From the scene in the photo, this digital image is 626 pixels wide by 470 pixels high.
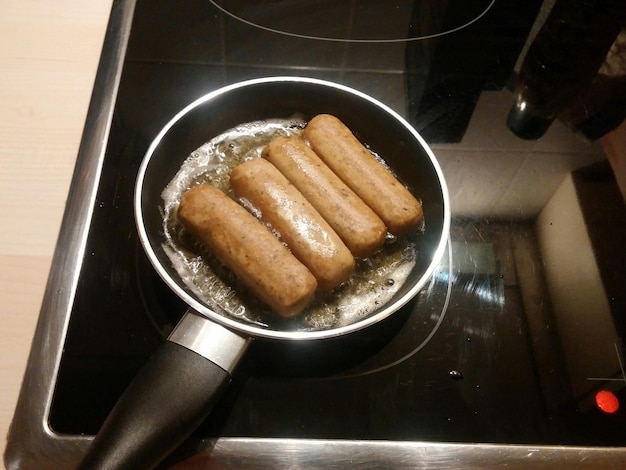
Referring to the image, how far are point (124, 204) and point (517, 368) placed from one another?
0.67 metres

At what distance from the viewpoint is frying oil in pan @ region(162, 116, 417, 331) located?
822 millimetres

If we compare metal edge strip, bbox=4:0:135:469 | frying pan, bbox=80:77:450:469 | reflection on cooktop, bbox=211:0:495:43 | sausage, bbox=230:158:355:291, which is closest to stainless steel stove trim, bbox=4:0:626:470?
metal edge strip, bbox=4:0:135:469

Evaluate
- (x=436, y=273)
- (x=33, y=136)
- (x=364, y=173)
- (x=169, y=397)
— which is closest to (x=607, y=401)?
(x=436, y=273)

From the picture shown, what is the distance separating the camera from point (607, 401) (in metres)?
0.82

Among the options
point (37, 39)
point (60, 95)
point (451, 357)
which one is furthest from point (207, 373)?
point (37, 39)

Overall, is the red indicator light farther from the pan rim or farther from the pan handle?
the pan handle

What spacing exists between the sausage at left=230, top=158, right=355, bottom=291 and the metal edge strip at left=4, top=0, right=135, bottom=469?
0.25 m

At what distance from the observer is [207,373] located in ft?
2.15

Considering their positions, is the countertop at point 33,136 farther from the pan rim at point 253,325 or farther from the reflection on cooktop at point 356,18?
the reflection on cooktop at point 356,18

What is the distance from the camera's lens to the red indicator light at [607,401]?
814 millimetres

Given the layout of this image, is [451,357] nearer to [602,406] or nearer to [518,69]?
[602,406]

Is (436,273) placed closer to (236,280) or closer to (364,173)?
(364,173)

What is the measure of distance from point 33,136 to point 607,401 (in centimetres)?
104

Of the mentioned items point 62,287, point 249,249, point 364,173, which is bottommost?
point 62,287
